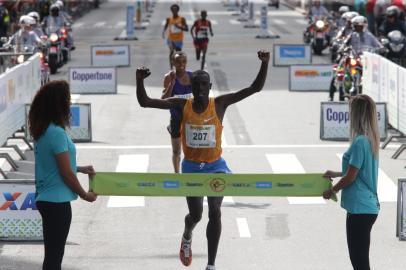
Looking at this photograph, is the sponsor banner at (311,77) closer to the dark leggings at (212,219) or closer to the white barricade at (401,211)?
the white barricade at (401,211)

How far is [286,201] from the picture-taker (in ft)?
53.4

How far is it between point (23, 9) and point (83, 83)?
26.5 metres

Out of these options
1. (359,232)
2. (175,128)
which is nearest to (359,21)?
(175,128)

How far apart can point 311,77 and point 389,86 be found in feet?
30.1

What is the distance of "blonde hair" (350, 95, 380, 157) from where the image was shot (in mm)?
9773

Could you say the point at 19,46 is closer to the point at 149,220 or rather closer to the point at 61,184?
the point at 149,220

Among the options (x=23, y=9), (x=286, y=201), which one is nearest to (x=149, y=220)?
(x=286, y=201)

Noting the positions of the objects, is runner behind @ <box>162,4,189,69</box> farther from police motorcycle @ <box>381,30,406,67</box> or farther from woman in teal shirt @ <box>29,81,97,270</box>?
woman in teal shirt @ <box>29,81,97,270</box>

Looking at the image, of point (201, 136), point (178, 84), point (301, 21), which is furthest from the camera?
point (301, 21)

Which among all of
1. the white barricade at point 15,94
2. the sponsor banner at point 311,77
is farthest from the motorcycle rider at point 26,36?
the white barricade at point 15,94

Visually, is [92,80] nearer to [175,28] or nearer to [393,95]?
[175,28]

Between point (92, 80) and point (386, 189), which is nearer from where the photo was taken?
point (386, 189)

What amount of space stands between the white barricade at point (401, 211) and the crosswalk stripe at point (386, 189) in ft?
8.39

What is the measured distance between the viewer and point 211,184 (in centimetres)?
1098
